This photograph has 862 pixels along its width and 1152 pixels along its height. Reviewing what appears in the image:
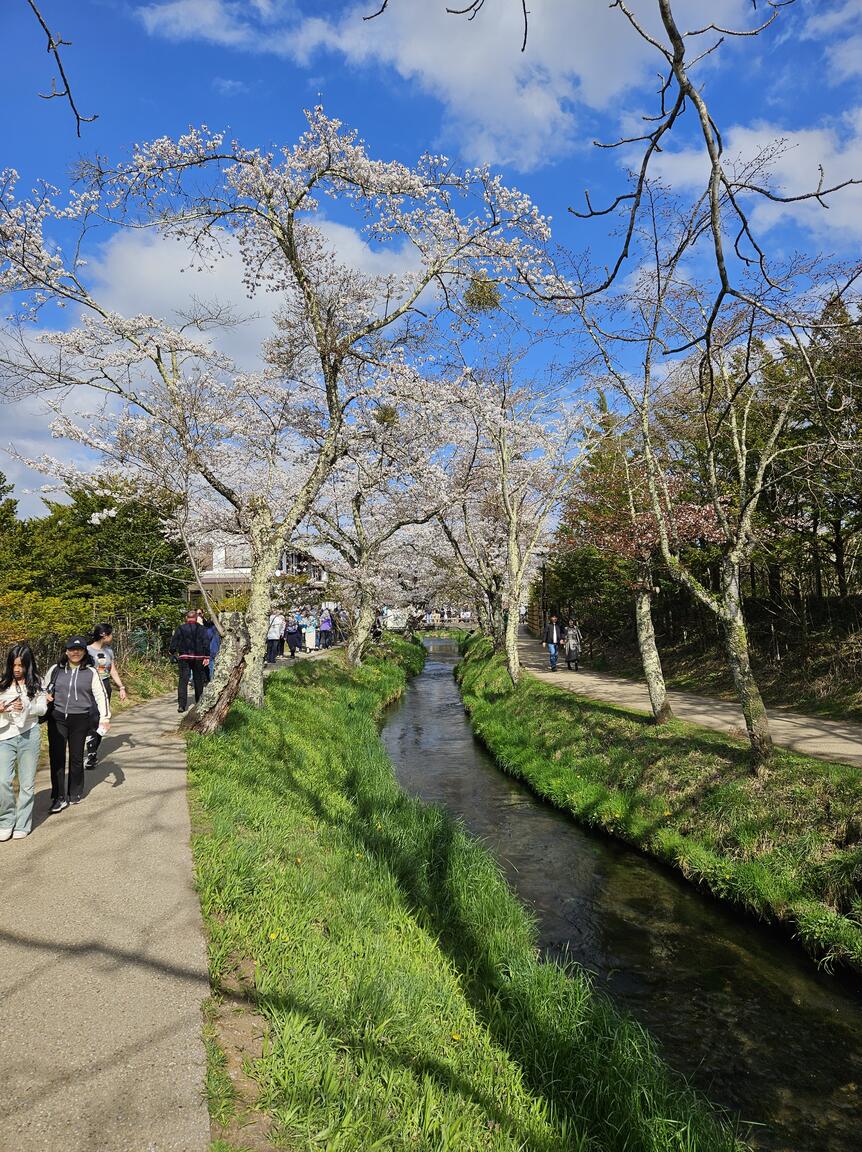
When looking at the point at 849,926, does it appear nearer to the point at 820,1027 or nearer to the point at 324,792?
the point at 820,1027

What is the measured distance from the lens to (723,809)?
785 cm

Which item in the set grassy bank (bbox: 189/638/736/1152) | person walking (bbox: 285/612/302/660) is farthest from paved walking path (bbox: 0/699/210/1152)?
person walking (bbox: 285/612/302/660)

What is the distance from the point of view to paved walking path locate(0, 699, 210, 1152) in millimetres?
2705

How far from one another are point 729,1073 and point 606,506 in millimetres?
15214

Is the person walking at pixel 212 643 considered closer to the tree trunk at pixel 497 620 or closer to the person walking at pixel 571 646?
the person walking at pixel 571 646

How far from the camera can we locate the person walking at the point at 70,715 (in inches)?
250

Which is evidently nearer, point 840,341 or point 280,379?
point 840,341

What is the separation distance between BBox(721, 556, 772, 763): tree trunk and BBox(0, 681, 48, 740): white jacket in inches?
306

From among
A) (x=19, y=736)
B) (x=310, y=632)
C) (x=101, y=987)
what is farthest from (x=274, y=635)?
(x=101, y=987)

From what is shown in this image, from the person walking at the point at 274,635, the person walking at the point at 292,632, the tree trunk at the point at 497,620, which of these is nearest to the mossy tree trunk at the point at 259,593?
the person walking at the point at 274,635

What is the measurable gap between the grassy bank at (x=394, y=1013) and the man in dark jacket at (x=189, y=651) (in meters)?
4.99

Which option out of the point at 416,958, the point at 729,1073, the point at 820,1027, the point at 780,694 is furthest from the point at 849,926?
the point at 780,694

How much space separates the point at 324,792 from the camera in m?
8.92

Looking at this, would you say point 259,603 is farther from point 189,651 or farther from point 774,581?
point 774,581
